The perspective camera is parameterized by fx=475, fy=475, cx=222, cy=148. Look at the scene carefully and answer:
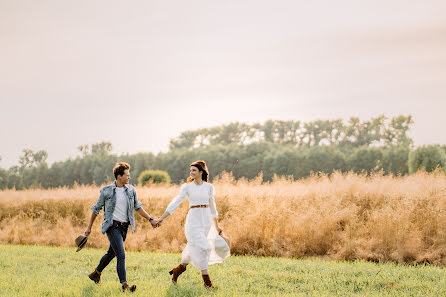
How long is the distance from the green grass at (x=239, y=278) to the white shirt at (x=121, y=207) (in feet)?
3.81

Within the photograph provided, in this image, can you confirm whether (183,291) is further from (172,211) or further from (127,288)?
(172,211)

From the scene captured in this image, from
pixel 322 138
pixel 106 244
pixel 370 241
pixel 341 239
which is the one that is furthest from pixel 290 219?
pixel 322 138

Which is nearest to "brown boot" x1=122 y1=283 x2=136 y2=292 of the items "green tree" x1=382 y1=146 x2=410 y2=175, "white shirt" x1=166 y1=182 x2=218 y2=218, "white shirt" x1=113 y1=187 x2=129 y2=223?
"white shirt" x1=113 y1=187 x2=129 y2=223

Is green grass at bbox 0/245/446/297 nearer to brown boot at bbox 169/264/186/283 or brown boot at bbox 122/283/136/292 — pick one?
brown boot at bbox 122/283/136/292

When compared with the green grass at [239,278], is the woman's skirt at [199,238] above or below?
above

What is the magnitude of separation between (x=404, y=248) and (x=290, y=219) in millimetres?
3224

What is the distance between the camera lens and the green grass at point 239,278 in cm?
779

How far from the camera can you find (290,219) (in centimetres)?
1329

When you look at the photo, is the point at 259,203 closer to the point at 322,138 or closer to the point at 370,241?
the point at 370,241

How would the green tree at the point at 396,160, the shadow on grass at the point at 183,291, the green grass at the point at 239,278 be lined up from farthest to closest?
the green tree at the point at 396,160 < the green grass at the point at 239,278 < the shadow on grass at the point at 183,291

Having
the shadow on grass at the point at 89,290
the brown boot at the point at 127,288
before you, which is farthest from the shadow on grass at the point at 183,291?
the shadow on grass at the point at 89,290

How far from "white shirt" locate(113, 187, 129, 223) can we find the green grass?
3.81ft

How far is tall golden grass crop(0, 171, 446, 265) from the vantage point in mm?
11594

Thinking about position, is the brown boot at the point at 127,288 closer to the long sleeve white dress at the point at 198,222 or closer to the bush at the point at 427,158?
the long sleeve white dress at the point at 198,222
